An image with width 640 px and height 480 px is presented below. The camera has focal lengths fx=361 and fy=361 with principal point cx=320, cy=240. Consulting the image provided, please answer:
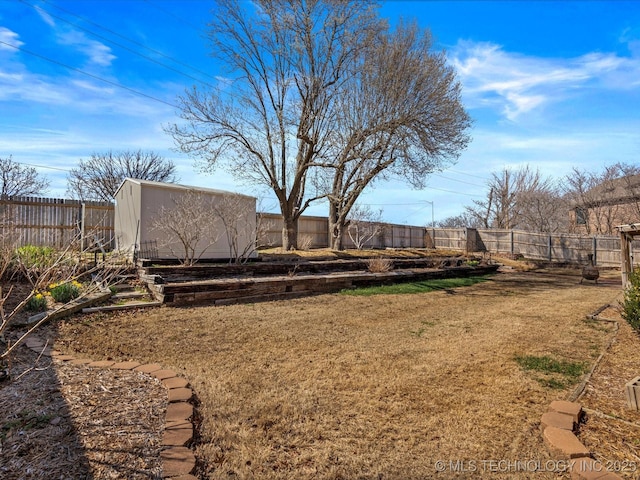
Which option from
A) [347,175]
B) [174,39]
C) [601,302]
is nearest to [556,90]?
[601,302]

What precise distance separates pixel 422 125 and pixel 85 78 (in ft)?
33.4

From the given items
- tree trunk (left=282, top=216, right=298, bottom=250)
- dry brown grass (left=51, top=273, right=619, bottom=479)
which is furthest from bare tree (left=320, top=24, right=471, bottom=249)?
dry brown grass (left=51, top=273, right=619, bottom=479)

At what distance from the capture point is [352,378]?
3.23m

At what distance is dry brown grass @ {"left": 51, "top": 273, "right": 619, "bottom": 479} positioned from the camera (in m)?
2.10

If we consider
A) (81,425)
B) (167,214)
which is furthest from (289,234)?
(81,425)

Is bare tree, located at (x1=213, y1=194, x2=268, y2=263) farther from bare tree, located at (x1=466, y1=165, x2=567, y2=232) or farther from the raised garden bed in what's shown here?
bare tree, located at (x1=466, y1=165, x2=567, y2=232)

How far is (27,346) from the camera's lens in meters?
3.81

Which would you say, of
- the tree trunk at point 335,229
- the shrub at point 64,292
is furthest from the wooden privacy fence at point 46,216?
the tree trunk at point 335,229

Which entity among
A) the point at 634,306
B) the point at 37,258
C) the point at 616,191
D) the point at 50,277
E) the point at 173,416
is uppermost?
the point at 616,191

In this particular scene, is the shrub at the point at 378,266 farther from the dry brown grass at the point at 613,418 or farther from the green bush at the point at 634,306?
the dry brown grass at the point at 613,418

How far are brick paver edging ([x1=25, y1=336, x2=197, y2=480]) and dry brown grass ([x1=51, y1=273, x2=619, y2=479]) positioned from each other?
0.10 meters

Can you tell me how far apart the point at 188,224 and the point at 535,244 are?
19.2 meters

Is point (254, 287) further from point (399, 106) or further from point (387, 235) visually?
point (387, 235)

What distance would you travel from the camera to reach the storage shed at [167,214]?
9195 millimetres
